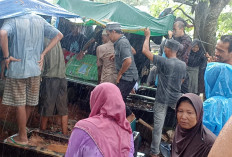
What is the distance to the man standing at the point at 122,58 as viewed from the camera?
14.3 feet

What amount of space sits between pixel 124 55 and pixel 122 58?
74 millimetres

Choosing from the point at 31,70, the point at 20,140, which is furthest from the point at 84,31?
the point at 20,140

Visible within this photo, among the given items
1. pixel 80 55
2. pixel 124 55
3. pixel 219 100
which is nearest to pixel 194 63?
pixel 124 55

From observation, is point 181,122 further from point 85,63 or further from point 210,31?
point 85,63

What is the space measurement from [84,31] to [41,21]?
3.46 meters

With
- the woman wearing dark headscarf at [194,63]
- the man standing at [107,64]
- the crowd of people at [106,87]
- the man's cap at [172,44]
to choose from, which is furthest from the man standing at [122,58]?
the woman wearing dark headscarf at [194,63]

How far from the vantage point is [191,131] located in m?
2.45

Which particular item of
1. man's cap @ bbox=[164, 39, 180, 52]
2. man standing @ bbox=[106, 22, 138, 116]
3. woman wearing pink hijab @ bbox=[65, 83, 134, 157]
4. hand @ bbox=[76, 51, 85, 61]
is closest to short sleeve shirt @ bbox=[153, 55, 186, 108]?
man's cap @ bbox=[164, 39, 180, 52]

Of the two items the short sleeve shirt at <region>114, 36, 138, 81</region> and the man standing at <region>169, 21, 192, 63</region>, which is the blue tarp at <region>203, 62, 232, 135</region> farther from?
the man standing at <region>169, 21, 192, 63</region>

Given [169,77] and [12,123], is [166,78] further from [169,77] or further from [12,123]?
[12,123]

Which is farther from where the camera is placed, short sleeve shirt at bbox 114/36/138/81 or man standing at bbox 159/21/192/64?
man standing at bbox 159/21/192/64

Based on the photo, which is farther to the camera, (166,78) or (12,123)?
(12,123)

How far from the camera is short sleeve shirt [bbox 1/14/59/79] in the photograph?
11.0 feet

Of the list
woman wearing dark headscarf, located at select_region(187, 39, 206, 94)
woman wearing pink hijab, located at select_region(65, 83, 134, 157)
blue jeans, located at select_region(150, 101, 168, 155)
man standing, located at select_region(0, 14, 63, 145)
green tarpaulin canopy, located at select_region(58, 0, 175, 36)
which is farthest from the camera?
green tarpaulin canopy, located at select_region(58, 0, 175, 36)
